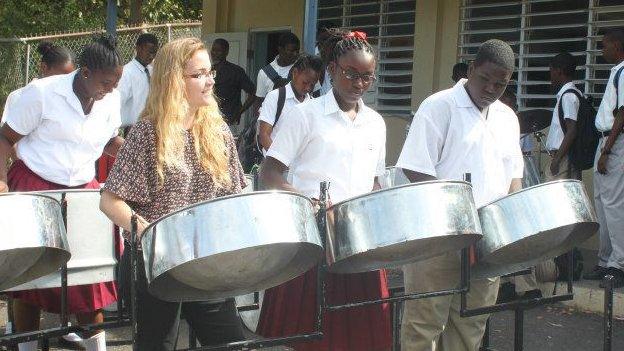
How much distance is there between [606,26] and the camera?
611 cm

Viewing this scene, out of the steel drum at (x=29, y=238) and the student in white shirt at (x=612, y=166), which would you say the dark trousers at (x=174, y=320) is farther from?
the student in white shirt at (x=612, y=166)

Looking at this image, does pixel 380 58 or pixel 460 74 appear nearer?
pixel 460 74

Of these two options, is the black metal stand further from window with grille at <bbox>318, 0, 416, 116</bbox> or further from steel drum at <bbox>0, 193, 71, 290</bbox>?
window with grille at <bbox>318, 0, 416, 116</bbox>

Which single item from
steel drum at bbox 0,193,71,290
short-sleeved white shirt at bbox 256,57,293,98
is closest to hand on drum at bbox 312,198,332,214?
steel drum at bbox 0,193,71,290

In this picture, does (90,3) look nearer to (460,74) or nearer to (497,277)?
(460,74)

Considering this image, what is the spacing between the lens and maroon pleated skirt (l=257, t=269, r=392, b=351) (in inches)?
117

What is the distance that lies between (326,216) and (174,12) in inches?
545

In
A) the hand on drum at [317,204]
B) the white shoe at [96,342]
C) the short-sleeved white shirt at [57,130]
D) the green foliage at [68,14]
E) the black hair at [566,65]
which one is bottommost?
the white shoe at [96,342]

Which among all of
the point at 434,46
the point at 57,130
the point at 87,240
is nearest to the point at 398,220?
the point at 87,240

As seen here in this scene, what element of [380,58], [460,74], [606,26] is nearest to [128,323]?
[460,74]

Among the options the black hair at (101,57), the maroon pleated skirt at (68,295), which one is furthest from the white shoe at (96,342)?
the black hair at (101,57)

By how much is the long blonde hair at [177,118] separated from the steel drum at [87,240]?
1.77 ft

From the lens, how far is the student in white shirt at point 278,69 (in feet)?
20.5

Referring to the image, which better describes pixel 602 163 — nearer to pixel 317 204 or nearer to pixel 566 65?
pixel 566 65
